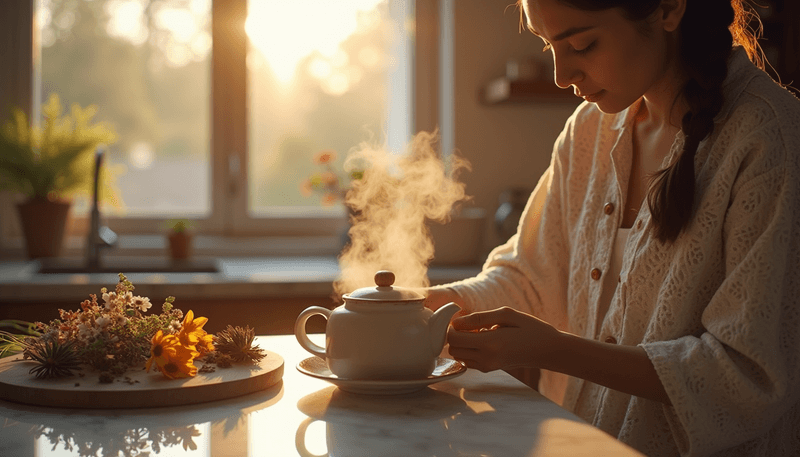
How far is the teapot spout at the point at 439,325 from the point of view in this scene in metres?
0.91

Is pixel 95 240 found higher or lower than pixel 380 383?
higher

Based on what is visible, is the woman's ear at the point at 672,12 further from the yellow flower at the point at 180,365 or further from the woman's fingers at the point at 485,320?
the yellow flower at the point at 180,365

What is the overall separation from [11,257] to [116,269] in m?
0.52

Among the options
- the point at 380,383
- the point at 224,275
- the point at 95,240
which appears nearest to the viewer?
the point at 380,383

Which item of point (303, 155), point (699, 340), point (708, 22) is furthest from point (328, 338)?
point (303, 155)

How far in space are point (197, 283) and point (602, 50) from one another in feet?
4.82

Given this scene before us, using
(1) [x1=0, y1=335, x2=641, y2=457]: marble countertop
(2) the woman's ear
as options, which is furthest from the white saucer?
(2) the woman's ear

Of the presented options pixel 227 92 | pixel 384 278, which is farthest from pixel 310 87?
pixel 384 278

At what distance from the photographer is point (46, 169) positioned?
2.70 meters

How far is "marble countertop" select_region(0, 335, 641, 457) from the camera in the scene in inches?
27.6

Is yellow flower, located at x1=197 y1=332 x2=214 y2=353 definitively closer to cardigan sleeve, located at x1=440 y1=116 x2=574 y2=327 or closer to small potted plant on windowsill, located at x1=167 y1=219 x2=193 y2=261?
cardigan sleeve, located at x1=440 y1=116 x2=574 y2=327

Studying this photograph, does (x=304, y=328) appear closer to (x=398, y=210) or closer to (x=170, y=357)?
(x=170, y=357)

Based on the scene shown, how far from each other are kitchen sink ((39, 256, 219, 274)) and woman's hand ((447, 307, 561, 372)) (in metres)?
1.89

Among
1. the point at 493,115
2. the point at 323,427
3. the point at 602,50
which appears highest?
the point at 493,115
